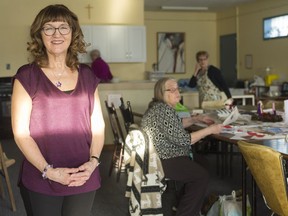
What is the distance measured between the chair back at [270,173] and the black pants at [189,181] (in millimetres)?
735

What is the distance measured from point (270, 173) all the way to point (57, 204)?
1.14 m

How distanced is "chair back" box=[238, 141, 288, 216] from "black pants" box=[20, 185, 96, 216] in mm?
993

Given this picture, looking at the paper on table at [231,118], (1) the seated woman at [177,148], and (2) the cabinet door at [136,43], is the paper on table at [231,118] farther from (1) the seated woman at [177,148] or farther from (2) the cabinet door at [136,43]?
(2) the cabinet door at [136,43]

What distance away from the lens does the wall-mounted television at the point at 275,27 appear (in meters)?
8.45

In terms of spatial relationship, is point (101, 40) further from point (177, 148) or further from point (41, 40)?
point (41, 40)

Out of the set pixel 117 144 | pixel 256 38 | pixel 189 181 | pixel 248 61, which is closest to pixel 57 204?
pixel 189 181

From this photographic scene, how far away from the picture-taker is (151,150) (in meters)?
2.88

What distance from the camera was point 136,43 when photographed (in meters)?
8.17

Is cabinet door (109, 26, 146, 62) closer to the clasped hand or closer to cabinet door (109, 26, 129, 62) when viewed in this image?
cabinet door (109, 26, 129, 62)

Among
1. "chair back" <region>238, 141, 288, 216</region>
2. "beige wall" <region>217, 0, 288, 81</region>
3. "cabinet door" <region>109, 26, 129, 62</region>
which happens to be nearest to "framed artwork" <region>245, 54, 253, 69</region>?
"beige wall" <region>217, 0, 288, 81</region>

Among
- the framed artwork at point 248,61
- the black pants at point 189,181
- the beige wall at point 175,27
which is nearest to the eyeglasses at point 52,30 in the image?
the black pants at point 189,181

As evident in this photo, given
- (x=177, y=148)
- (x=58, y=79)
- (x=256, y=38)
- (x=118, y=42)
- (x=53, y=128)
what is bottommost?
(x=177, y=148)

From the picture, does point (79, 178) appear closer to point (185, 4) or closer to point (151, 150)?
point (151, 150)

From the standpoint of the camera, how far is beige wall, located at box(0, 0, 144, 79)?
7543 mm
